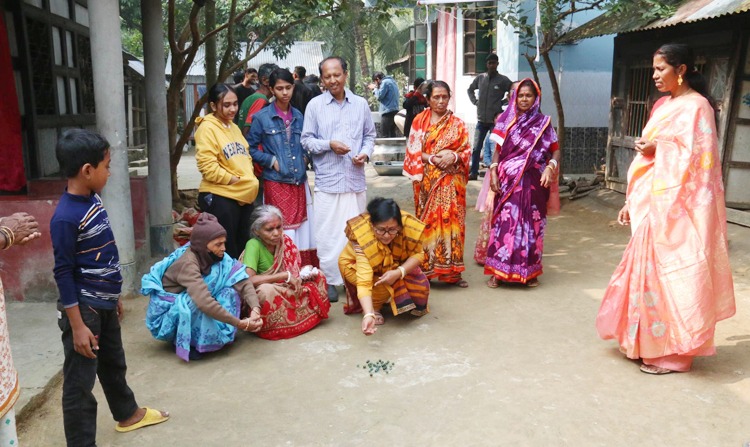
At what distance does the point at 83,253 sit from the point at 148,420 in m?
0.96

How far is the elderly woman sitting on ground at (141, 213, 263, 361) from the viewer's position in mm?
3820

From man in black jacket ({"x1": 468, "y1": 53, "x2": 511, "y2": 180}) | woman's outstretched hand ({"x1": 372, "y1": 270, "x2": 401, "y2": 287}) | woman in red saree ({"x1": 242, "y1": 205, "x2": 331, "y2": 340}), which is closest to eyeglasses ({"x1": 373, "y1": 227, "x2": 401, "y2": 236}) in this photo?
woman's outstretched hand ({"x1": 372, "y1": 270, "x2": 401, "y2": 287})

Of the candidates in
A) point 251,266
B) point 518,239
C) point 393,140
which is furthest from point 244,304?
point 393,140

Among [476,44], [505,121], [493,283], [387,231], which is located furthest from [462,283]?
[476,44]

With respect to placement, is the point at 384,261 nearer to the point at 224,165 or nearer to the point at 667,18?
the point at 224,165

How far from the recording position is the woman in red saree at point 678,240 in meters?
3.55

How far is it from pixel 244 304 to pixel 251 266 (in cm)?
25

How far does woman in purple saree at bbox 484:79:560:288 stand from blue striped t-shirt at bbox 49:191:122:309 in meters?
3.31

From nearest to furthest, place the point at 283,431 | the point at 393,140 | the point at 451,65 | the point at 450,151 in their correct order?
the point at 283,431 < the point at 450,151 < the point at 393,140 < the point at 451,65

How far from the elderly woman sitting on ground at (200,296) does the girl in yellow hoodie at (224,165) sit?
0.90 m

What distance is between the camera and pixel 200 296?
3.79m

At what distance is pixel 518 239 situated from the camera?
5.26 meters

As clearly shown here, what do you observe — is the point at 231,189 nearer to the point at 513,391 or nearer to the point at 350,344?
the point at 350,344

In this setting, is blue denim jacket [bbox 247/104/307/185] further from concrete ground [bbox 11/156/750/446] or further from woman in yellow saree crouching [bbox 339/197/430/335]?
concrete ground [bbox 11/156/750/446]
